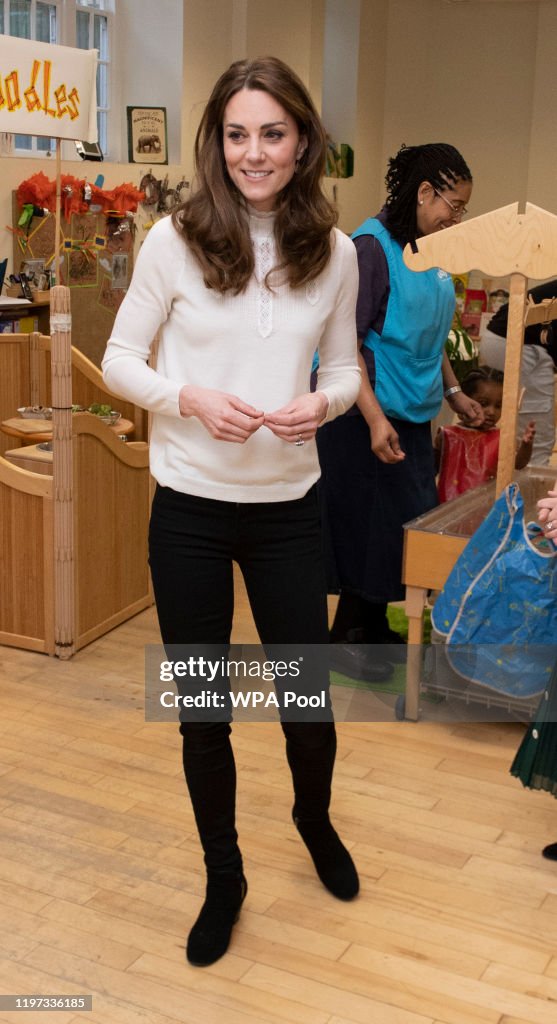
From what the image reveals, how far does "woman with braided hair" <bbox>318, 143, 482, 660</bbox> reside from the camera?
10.1ft

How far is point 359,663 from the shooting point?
11.6 feet

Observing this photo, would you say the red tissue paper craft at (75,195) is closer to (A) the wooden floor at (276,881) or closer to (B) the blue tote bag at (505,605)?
(A) the wooden floor at (276,881)

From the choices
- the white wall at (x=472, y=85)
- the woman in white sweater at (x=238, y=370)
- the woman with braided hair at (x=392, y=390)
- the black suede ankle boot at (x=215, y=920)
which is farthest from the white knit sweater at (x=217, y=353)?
A: the white wall at (x=472, y=85)

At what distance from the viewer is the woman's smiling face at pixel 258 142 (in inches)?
73.0

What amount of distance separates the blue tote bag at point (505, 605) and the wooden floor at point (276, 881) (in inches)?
10.7

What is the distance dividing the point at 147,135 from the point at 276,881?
5.04 metres

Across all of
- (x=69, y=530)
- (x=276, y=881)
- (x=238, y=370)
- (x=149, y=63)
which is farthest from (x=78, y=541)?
(x=149, y=63)

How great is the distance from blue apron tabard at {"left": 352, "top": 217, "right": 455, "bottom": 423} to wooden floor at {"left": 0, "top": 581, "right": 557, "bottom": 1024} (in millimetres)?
917

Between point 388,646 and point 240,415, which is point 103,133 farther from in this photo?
point 240,415

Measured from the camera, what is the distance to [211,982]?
2.08 metres

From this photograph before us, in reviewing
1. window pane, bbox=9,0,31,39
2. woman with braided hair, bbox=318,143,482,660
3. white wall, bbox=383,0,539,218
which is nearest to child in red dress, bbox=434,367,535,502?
woman with braided hair, bbox=318,143,482,660

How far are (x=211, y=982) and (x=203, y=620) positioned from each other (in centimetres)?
67

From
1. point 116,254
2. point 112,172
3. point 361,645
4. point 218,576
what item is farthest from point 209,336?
point 112,172

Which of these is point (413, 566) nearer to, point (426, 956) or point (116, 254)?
point (426, 956)
